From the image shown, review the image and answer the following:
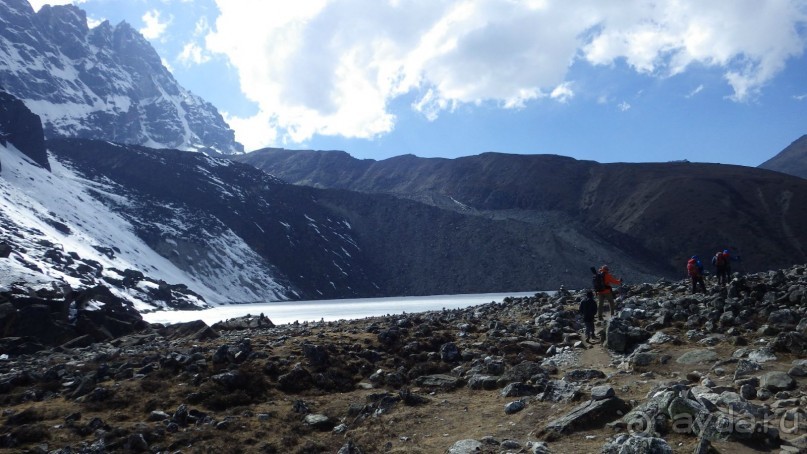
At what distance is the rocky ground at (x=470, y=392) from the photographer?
10711mm

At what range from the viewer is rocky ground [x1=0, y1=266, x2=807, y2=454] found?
10711mm

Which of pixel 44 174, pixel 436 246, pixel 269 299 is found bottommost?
pixel 269 299

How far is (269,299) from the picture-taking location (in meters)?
121

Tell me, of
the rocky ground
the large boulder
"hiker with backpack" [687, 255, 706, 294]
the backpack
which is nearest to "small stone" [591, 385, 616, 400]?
the rocky ground

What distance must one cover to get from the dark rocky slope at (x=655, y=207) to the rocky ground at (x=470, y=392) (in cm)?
10863

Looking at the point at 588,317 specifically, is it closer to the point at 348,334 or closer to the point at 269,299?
the point at 348,334

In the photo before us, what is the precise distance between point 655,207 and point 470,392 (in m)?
153

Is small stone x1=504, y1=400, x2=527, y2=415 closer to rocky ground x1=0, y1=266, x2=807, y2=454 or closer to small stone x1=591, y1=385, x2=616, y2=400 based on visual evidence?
rocky ground x1=0, y1=266, x2=807, y2=454

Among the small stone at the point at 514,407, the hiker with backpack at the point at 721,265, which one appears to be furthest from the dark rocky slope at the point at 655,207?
the small stone at the point at 514,407

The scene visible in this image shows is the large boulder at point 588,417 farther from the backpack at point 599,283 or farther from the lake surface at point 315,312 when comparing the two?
the lake surface at point 315,312

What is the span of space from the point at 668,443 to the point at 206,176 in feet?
532

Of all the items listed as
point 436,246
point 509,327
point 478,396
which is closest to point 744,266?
point 436,246

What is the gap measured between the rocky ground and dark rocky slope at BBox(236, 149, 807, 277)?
109 m

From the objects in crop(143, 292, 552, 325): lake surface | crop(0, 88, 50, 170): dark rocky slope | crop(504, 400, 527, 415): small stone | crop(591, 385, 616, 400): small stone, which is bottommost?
crop(143, 292, 552, 325): lake surface
